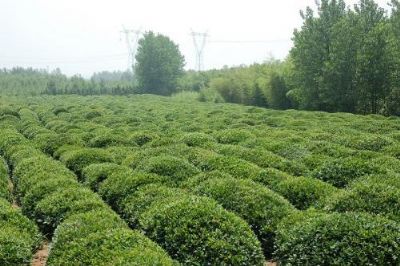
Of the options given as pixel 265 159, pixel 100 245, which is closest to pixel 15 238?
pixel 100 245

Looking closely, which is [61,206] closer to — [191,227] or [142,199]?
[142,199]

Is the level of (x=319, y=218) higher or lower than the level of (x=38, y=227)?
higher

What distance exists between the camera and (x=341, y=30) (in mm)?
45938

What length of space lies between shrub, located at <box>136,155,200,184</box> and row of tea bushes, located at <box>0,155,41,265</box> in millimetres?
4761

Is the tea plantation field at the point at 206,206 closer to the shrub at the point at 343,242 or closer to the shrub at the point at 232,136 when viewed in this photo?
the shrub at the point at 343,242

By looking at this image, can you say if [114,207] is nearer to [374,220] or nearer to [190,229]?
[190,229]

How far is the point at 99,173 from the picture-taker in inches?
627

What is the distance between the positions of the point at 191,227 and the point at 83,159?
1001cm

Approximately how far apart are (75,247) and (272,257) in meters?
4.71

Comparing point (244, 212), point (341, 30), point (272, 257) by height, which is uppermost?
point (341, 30)

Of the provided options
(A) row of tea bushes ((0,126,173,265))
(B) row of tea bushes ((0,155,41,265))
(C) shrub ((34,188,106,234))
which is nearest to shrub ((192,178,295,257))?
(A) row of tea bushes ((0,126,173,265))

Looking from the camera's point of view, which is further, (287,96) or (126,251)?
(287,96)

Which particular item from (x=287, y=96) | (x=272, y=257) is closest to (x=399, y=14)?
(x=287, y=96)

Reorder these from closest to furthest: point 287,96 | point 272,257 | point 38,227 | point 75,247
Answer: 1. point 75,247
2. point 272,257
3. point 38,227
4. point 287,96
